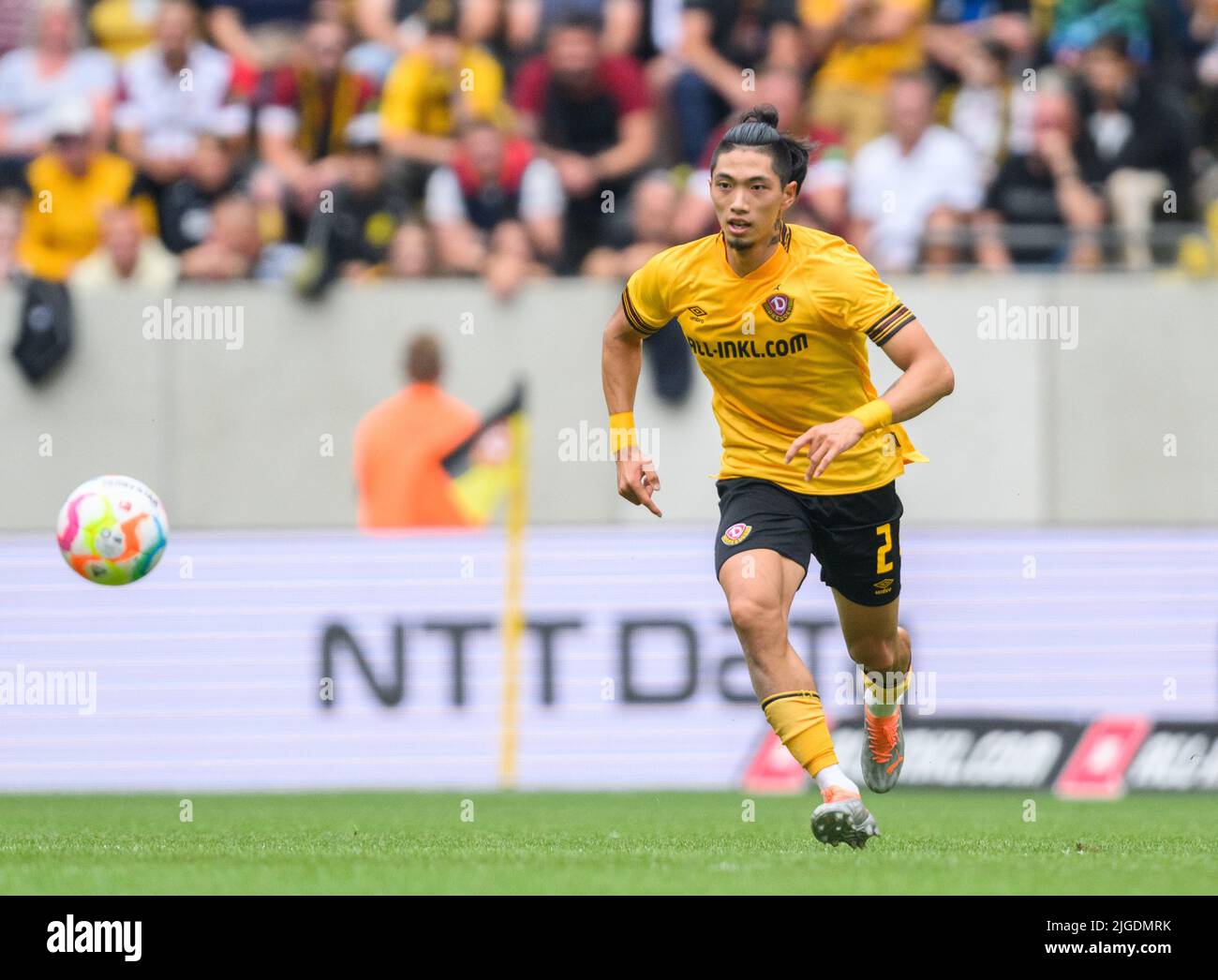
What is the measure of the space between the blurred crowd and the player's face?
569 cm

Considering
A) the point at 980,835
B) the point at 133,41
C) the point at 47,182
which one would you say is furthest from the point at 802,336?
the point at 133,41

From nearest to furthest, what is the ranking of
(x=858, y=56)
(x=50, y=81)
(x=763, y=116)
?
(x=763, y=116) < (x=858, y=56) < (x=50, y=81)

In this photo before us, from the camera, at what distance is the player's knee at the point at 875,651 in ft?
31.1

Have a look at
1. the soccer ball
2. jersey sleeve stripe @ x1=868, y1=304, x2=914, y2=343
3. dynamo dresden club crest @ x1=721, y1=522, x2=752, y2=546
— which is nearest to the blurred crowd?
the soccer ball

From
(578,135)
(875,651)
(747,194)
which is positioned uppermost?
(578,135)

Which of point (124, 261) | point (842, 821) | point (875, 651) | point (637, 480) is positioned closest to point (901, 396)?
point (637, 480)

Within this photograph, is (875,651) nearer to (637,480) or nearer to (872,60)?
(637,480)

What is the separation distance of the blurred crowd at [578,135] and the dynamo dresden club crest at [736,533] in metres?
5.73

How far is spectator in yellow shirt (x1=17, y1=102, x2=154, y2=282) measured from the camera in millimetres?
14805

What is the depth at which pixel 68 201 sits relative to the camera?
588 inches

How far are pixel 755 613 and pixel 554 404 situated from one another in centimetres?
605

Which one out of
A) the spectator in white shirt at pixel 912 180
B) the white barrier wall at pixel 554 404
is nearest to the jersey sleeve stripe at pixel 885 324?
the white barrier wall at pixel 554 404

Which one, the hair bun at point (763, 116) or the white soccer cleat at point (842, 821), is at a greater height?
the hair bun at point (763, 116)

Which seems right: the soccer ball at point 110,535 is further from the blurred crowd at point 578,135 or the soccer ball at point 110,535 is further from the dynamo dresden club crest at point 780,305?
the blurred crowd at point 578,135
